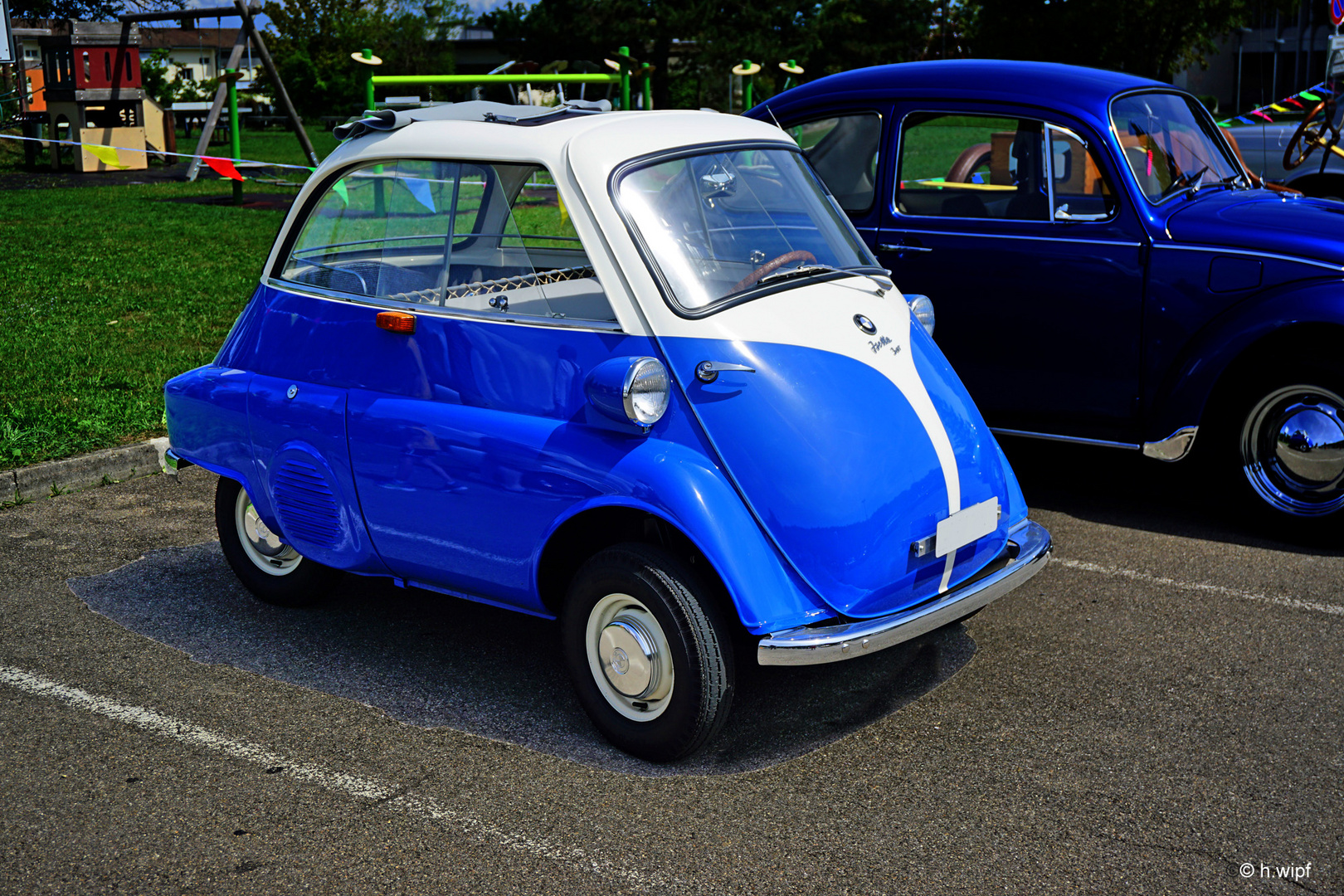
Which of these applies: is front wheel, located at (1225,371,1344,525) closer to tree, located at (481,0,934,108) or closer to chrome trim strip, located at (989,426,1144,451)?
chrome trim strip, located at (989,426,1144,451)

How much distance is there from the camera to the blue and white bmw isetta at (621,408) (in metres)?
3.60

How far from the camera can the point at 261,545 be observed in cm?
493

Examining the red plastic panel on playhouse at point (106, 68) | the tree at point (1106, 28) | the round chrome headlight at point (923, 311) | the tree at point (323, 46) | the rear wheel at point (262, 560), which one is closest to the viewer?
the round chrome headlight at point (923, 311)

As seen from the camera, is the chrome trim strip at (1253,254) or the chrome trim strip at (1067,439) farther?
the chrome trim strip at (1067,439)

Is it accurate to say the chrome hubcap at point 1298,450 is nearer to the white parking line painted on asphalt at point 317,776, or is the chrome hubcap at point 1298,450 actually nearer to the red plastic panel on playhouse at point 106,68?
the white parking line painted on asphalt at point 317,776

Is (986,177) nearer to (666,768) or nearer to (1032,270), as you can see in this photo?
(1032,270)

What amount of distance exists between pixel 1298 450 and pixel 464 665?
12.4 feet

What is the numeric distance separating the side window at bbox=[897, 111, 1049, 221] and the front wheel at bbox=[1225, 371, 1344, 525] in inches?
52.5

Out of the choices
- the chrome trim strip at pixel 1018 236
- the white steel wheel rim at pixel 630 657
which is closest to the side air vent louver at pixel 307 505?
the white steel wheel rim at pixel 630 657

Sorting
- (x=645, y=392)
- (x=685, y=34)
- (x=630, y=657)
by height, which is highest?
(x=685, y=34)

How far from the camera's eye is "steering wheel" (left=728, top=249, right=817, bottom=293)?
155 inches

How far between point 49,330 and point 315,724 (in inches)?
Result: 259

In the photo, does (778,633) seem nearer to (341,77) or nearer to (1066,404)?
(1066,404)

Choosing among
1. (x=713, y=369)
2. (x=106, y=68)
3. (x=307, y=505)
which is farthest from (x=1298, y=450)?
(x=106, y=68)
